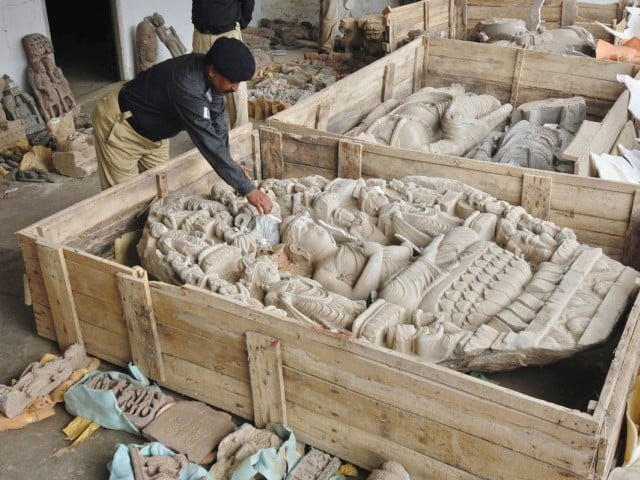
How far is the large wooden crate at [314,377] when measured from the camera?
133 inches

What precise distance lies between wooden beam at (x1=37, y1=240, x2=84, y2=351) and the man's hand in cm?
134

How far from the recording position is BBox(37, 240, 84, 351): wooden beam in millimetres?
4613

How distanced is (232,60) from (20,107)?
18.3 ft

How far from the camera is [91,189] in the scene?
8.02 m

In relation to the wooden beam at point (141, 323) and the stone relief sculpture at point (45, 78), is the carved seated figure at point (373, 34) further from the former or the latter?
the wooden beam at point (141, 323)

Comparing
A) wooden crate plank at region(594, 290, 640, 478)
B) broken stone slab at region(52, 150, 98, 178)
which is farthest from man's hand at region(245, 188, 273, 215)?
broken stone slab at region(52, 150, 98, 178)

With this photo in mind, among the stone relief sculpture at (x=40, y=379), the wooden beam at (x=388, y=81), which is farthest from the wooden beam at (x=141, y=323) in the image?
the wooden beam at (x=388, y=81)

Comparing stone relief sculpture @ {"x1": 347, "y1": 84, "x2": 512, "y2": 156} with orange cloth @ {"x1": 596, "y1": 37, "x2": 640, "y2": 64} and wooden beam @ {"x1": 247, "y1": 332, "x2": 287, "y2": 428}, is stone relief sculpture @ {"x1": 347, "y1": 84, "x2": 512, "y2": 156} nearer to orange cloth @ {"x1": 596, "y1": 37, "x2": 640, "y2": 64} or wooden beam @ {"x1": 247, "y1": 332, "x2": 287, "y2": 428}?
orange cloth @ {"x1": 596, "y1": 37, "x2": 640, "y2": 64}

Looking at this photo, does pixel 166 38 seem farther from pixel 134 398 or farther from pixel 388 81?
pixel 134 398

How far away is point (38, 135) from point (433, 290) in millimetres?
6703

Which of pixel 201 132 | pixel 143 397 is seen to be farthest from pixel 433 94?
pixel 143 397

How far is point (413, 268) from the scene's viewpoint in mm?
4609

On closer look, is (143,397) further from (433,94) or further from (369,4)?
(369,4)

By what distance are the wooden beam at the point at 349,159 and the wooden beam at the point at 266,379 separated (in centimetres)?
247
